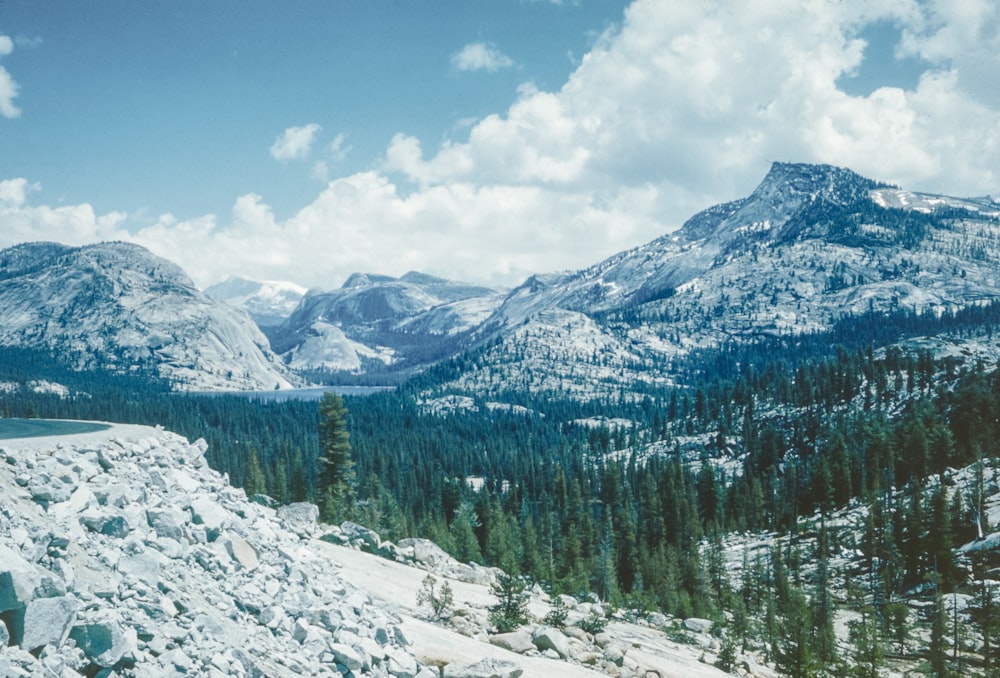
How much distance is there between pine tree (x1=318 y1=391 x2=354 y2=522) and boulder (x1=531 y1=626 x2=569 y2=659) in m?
40.9

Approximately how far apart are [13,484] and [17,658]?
23.1 ft

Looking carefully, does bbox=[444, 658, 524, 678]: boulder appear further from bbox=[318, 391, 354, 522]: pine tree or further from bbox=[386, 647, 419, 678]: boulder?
bbox=[318, 391, 354, 522]: pine tree

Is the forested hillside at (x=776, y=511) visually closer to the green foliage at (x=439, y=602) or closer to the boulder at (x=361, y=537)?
the green foliage at (x=439, y=602)

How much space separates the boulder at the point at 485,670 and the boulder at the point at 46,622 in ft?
41.6

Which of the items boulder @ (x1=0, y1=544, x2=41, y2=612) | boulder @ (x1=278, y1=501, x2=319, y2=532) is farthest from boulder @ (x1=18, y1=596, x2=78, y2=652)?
boulder @ (x1=278, y1=501, x2=319, y2=532)

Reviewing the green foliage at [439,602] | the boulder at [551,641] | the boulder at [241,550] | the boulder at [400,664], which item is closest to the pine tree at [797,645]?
the boulder at [551,641]

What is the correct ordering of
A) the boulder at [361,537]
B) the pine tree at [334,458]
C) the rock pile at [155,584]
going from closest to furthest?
the rock pile at [155,584] < the boulder at [361,537] < the pine tree at [334,458]

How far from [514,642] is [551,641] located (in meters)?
2.10

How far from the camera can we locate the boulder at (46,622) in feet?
37.3

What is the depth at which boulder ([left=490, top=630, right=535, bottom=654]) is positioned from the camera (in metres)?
28.5

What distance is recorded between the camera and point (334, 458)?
6925cm

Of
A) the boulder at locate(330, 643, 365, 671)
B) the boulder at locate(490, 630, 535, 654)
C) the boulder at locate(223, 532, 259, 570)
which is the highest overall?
the boulder at locate(223, 532, 259, 570)

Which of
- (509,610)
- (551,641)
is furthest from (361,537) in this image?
(551,641)

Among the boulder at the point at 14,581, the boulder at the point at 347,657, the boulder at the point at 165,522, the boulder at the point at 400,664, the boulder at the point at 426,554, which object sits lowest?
the boulder at the point at 426,554
